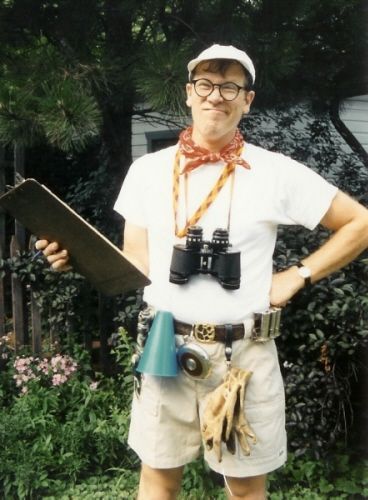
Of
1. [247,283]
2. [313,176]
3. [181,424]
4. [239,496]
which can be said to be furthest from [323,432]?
[313,176]

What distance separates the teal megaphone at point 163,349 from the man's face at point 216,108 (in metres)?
0.62

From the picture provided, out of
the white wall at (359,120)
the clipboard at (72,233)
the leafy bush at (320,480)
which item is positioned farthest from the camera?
the white wall at (359,120)

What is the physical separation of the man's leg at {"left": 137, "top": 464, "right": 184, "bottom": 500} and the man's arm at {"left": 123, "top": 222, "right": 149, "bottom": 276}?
730 mm

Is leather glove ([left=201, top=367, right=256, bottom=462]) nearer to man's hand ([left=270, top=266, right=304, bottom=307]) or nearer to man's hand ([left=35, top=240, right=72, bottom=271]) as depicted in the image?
man's hand ([left=270, top=266, right=304, bottom=307])

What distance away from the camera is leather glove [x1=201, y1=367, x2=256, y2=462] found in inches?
72.1

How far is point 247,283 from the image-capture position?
6.18ft

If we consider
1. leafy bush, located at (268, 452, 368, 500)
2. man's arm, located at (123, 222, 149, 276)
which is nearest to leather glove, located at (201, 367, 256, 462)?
man's arm, located at (123, 222, 149, 276)

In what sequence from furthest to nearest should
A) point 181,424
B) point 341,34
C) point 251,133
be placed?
1. point 251,133
2. point 341,34
3. point 181,424

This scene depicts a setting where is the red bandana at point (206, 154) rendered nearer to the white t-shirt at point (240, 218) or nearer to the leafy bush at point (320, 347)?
the white t-shirt at point (240, 218)

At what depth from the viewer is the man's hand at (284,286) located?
6.40 feet

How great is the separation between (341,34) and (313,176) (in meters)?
1.69

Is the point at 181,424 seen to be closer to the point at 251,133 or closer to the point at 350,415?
the point at 350,415

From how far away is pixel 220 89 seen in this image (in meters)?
1.86

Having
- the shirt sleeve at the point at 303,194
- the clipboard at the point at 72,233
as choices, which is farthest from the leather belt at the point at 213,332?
the shirt sleeve at the point at 303,194
